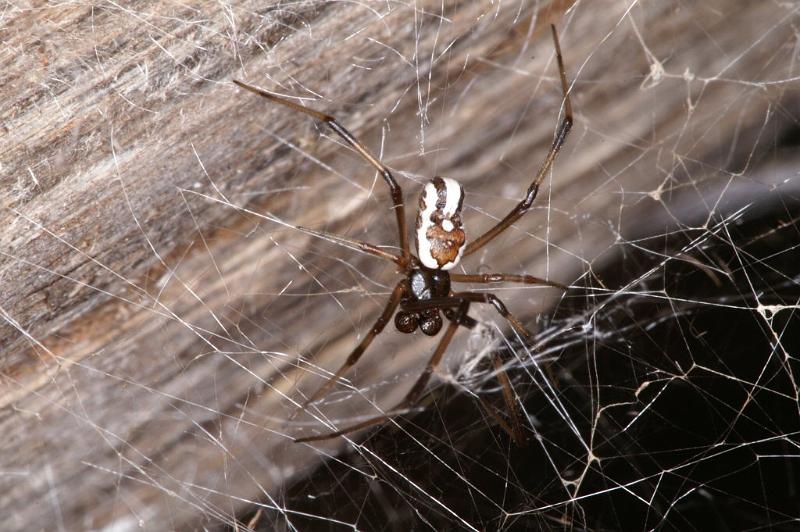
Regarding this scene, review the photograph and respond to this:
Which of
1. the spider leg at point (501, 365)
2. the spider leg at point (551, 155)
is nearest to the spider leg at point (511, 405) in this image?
the spider leg at point (501, 365)

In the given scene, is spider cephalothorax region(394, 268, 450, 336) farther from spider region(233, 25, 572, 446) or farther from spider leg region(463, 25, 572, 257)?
spider leg region(463, 25, 572, 257)

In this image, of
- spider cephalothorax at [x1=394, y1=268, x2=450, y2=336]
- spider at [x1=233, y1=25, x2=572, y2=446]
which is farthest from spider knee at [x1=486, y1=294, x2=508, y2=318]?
spider cephalothorax at [x1=394, y1=268, x2=450, y2=336]

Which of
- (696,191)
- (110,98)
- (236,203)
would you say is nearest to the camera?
(110,98)

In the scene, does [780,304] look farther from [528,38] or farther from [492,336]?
[528,38]

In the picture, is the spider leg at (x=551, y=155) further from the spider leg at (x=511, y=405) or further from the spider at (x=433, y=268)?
the spider leg at (x=511, y=405)

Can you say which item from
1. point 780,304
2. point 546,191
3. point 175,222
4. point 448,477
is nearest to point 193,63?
point 175,222

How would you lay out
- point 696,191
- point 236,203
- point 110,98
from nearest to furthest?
point 110,98 → point 236,203 → point 696,191
